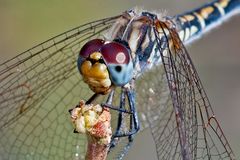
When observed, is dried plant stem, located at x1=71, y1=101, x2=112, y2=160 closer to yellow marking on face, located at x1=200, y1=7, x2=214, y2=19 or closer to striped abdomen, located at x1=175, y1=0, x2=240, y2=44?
striped abdomen, located at x1=175, y1=0, x2=240, y2=44

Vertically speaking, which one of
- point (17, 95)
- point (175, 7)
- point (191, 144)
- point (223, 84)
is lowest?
point (191, 144)

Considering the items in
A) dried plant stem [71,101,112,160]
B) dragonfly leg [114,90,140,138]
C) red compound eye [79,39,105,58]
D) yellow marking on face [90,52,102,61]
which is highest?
red compound eye [79,39,105,58]

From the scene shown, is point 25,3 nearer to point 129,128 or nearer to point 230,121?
point 230,121

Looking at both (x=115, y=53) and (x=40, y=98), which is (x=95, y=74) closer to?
(x=115, y=53)

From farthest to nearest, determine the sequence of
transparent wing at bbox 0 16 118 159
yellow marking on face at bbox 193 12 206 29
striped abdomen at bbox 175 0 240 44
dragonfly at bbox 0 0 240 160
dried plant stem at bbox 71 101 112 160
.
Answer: yellow marking on face at bbox 193 12 206 29 < striped abdomen at bbox 175 0 240 44 < transparent wing at bbox 0 16 118 159 < dragonfly at bbox 0 0 240 160 < dried plant stem at bbox 71 101 112 160

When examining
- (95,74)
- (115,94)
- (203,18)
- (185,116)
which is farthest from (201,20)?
(95,74)

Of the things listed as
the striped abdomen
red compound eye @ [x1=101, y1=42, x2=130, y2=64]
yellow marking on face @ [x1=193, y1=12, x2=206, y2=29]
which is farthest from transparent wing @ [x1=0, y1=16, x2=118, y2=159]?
yellow marking on face @ [x1=193, y1=12, x2=206, y2=29]

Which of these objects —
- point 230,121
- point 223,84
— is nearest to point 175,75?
point 230,121

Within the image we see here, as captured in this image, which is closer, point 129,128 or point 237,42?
point 129,128

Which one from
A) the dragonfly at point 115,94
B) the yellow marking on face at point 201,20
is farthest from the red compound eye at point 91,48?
the yellow marking on face at point 201,20
